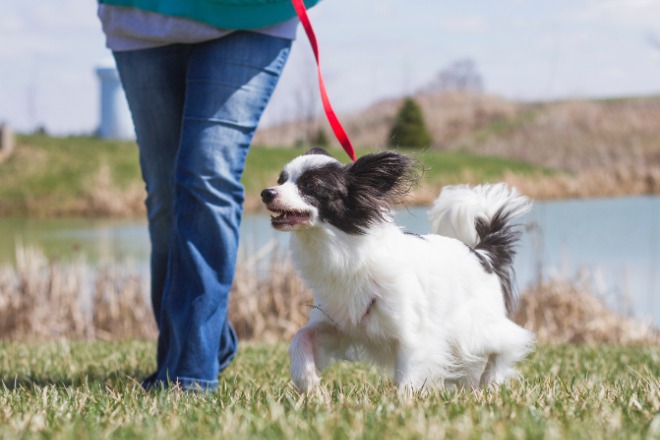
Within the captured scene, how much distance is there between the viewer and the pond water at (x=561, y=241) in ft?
29.6

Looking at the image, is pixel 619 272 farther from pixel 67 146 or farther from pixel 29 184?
pixel 67 146

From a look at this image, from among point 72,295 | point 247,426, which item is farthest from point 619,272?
point 247,426

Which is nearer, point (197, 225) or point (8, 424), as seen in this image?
point (8, 424)

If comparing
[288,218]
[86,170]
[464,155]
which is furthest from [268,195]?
[464,155]

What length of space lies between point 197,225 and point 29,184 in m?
24.3

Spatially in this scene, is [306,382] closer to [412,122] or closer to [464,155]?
[412,122]

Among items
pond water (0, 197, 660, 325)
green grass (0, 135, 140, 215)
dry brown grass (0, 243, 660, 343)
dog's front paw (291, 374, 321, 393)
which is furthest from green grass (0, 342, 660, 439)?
green grass (0, 135, 140, 215)

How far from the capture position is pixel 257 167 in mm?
27609

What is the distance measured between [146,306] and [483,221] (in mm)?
4652

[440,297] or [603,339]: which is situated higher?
[440,297]

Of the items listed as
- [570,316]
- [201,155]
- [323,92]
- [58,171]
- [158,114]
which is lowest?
[570,316]

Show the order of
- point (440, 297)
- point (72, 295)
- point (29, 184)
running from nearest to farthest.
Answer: point (440, 297), point (72, 295), point (29, 184)

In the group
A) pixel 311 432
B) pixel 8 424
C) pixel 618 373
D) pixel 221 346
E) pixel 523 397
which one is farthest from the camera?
pixel 618 373

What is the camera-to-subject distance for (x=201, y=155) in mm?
4023
